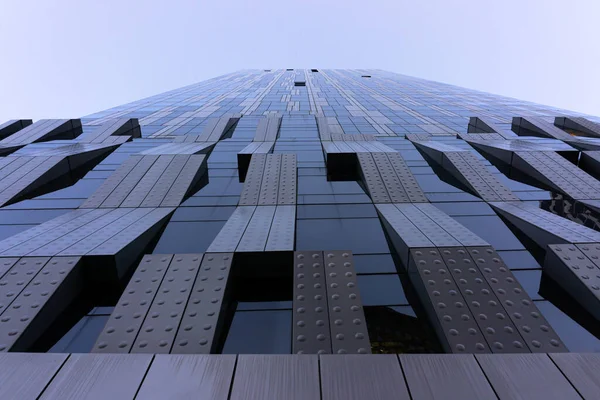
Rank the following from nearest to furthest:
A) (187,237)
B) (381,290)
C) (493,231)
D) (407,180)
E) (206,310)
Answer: (206,310) < (381,290) < (187,237) < (493,231) < (407,180)

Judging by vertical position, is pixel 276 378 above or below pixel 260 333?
above

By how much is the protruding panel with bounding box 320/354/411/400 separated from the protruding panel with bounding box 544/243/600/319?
11.9 ft

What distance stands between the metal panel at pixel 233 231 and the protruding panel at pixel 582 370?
4834 mm

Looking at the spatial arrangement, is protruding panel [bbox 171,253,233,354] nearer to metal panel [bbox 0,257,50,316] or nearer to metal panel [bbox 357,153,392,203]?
metal panel [bbox 0,257,50,316]

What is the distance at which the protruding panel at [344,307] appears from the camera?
442 cm

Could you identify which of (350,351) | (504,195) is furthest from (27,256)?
(504,195)

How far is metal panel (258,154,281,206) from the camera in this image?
30.7 feet

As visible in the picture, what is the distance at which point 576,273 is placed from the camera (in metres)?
5.62

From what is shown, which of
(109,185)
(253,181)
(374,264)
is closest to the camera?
(374,264)

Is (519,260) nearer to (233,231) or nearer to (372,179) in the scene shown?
(372,179)

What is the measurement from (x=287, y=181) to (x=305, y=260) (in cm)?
476

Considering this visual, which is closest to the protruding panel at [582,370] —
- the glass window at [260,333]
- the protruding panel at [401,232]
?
the protruding panel at [401,232]

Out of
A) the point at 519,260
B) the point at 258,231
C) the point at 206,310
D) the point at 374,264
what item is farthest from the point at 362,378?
the point at 519,260

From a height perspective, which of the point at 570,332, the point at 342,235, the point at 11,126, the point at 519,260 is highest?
the point at 11,126
